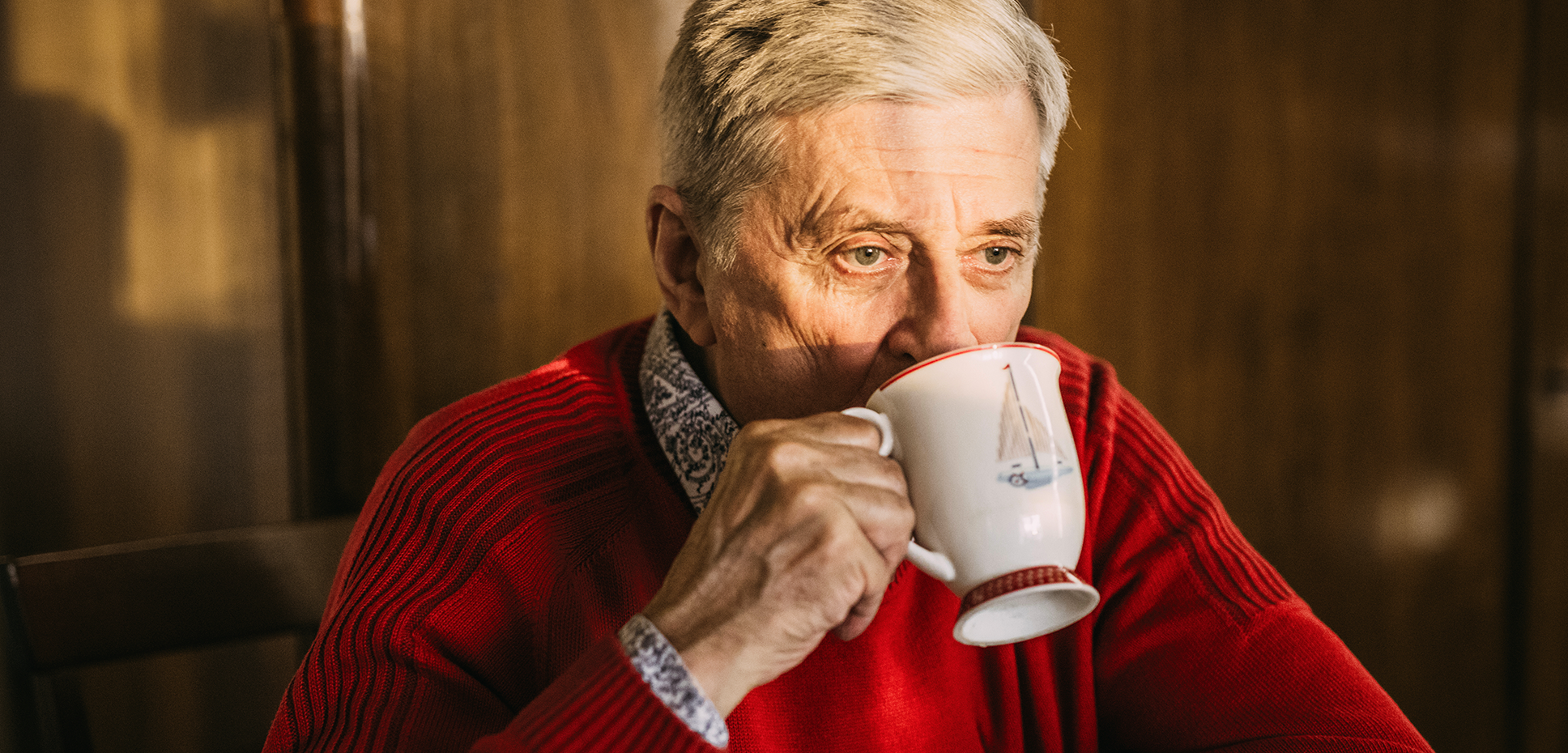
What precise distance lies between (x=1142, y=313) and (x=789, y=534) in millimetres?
1705

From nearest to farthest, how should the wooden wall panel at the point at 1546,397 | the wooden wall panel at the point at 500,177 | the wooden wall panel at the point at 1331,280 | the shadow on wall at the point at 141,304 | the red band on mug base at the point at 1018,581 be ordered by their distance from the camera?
the red band on mug base at the point at 1018,581 → the shadow on wall at the point at 141,304 → the wooden wall panel at the point at 500,177 → the wooden wall panel at the point at 1331,280 → the wooden wall panel at the point at 1546,397

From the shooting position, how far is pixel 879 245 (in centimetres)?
82

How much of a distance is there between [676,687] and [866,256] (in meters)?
0.37

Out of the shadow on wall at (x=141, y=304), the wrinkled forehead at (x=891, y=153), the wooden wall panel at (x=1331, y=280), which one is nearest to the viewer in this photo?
the wrinkled forehead at (x=891, y=153)

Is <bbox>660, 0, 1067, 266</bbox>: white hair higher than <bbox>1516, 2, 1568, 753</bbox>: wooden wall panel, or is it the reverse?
<bbox>660, 0, 1067, 266</bbox>: white hair

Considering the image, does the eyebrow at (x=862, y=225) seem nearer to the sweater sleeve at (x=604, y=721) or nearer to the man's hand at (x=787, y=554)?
the man's hand at (x=787, y=554)

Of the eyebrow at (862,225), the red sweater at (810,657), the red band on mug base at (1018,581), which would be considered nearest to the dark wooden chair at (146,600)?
the red sweater at (810,657)

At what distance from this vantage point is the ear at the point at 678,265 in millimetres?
958

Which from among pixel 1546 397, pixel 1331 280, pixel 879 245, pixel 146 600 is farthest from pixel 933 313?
pixel 1546 397

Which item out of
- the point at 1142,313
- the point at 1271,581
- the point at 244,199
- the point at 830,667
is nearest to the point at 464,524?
the point at 830,667

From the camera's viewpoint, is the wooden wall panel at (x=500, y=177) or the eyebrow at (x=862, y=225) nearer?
the eyebrow at (x=862, y=225)

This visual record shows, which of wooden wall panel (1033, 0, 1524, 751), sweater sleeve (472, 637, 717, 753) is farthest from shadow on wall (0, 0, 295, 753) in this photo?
wooden wall panel (1033, 0, 1524, 751)

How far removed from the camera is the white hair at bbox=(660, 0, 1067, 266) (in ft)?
2.62

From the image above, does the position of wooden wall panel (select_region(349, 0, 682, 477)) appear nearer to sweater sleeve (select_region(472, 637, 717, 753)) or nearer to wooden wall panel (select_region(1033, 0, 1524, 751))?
wooden wall panel (select_region(1033, 0, 1524, 751))
